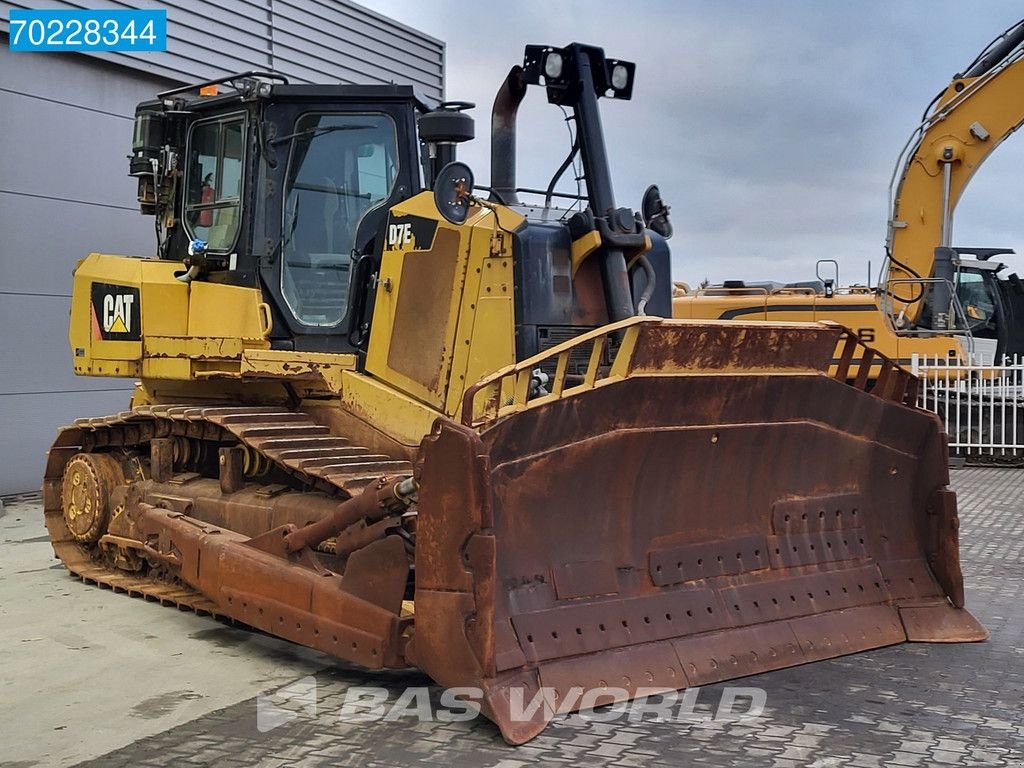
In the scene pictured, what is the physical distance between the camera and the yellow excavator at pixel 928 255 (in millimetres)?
16281

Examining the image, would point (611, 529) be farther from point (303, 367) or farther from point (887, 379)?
point (303, 367)

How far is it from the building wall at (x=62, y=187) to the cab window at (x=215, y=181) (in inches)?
193

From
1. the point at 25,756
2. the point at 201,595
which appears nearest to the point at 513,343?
the point at 201,595

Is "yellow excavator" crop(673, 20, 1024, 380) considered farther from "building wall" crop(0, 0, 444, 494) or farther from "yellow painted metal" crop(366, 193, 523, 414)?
→ "yellow painted metal" crop(366, 193, 523, 414)

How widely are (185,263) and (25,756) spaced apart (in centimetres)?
385

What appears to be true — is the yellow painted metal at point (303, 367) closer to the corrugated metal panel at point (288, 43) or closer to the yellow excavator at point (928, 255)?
the corrugated metal panel at point (288, 43)

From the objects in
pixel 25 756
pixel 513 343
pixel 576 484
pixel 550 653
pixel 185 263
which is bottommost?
pixel 25 756

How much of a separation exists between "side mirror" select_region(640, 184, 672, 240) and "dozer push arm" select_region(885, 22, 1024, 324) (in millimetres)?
10428

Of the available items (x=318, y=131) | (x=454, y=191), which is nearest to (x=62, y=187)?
(x=318, y=131)

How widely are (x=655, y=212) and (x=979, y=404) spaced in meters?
10.4

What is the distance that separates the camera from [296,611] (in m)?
5.57

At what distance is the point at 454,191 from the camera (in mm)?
6016

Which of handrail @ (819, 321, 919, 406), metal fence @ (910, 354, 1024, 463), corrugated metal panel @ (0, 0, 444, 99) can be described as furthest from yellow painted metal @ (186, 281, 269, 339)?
metal fence @ (910, 354, 1024, 463)

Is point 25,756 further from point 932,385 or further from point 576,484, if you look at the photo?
point 932,385
